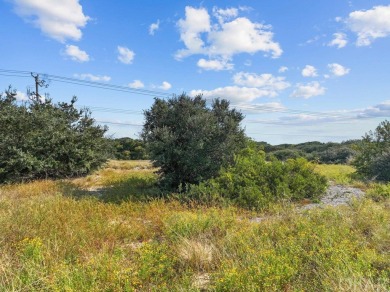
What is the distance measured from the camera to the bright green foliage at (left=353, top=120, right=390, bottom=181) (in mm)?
13695

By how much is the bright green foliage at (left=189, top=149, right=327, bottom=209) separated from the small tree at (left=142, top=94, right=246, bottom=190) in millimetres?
659

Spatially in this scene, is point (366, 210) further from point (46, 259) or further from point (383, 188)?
point (46, 259)

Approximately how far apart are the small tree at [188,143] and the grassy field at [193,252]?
124 inches

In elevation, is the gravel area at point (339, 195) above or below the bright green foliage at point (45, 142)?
below

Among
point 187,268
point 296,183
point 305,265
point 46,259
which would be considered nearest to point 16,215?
point 46,259

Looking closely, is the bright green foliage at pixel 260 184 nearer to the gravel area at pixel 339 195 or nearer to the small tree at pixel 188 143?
the gravel area at pixel 339 195

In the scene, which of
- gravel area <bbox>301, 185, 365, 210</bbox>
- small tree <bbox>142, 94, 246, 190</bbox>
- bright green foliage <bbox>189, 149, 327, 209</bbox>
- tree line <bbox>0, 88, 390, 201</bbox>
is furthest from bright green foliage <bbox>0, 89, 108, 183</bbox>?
gravel area <bbox>301, 185, 365, 210</bbox>

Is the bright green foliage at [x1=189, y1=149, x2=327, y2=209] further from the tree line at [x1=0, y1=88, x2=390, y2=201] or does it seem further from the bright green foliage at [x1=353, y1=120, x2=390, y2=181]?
the bright green foliage at [x1=353, y1=120, x2=390, y2=181]

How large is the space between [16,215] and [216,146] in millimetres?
6217

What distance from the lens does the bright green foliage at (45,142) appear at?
43.4 feet

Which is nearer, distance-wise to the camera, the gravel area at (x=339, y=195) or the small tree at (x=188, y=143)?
the gravel area at (x=339, y=195)

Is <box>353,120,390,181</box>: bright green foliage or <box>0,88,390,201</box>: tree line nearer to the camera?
<box>0,88,390,201</box>: tree line

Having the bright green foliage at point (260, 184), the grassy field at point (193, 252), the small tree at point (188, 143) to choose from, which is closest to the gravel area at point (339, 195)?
the bright green foliage at point (260, 184)

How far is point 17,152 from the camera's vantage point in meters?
13.0
